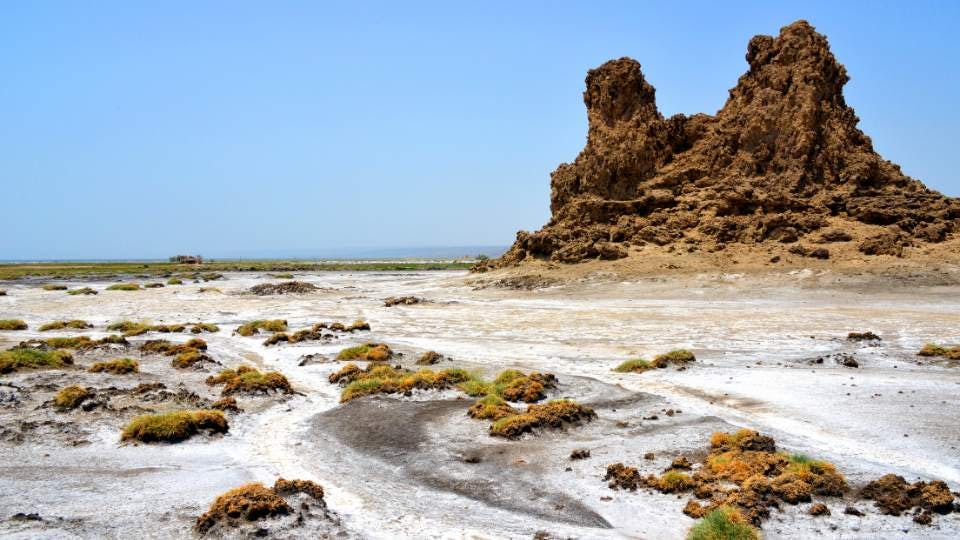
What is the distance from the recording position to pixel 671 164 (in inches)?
2090

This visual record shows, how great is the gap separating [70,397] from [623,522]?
13.0 meters

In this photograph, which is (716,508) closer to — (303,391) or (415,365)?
(303,391)

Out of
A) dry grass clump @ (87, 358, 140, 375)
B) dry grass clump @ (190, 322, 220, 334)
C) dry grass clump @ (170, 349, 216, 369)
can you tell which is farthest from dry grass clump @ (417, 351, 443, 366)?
dry grass clump @ (190, 322, 220, 334)

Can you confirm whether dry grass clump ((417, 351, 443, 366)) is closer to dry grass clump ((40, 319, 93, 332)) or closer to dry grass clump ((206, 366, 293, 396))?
dry grass clump ((206, 366, 293, 396))

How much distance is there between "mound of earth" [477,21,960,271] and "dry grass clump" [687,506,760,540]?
37.8 m

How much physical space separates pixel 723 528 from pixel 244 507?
5946 mm

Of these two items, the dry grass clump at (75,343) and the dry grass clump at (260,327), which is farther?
the dry grass clump at (260,327)

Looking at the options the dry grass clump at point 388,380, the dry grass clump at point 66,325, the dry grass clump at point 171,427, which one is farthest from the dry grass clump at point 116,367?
the dry grass clump at point 66,325

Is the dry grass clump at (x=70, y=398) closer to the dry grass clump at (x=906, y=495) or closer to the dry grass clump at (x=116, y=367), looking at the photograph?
the dry grass clump at (x=116, y=367)

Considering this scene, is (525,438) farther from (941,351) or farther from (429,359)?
(941,351)

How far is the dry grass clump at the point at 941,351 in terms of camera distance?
64.1 feet

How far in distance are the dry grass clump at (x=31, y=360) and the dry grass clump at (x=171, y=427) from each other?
9.00m

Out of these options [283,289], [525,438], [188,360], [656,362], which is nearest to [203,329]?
[188,360]

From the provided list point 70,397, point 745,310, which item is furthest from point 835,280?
point 70,397
